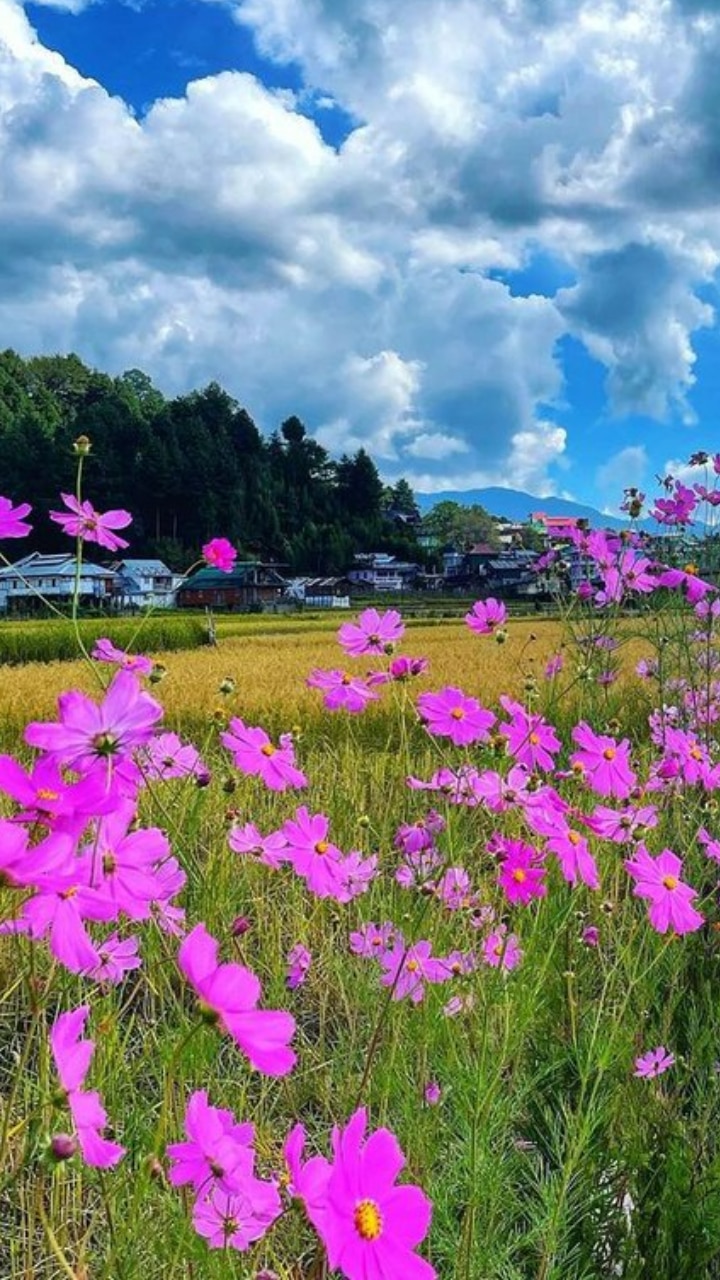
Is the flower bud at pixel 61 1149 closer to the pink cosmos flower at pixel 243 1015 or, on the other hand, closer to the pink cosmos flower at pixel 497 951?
the pink cosmos flower at pixel 243 1015

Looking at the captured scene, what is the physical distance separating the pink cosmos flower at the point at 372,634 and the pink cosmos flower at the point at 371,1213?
106cm

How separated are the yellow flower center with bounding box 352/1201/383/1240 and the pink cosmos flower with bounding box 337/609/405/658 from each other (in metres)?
1.08

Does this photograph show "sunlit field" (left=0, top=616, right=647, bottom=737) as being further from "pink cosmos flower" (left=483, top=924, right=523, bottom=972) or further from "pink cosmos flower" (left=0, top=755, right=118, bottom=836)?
"pink cosmos flower" (left=0, top=755, right=118, bottom=836)

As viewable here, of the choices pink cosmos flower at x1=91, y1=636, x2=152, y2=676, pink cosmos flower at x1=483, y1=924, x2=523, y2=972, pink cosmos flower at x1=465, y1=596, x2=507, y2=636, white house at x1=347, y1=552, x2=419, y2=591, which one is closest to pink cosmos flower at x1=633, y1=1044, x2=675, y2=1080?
pink cosmos flower at x1=483, y1=924, x2=523, y2=972

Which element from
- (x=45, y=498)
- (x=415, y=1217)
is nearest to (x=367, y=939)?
(x=415, y=1217)

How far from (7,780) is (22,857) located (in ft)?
0.41

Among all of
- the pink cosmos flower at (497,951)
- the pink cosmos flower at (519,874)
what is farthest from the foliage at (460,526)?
the pink cosmos flower at (519,874)

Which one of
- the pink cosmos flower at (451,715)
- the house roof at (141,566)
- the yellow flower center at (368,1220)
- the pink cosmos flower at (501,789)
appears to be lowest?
the yellow flower center at (368,1220)

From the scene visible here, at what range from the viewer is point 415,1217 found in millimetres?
646

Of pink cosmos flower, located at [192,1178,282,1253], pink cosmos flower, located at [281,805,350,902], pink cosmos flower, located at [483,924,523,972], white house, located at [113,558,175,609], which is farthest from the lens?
white house, located at [113,558,175,609]

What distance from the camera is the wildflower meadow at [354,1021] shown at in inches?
27.8

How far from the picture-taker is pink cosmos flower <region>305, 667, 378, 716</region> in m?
1.68

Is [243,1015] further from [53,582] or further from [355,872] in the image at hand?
[53,582]

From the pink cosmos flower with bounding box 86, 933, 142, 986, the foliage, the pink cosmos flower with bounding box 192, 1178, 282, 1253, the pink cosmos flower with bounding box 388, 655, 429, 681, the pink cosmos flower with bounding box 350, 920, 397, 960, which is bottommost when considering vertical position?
the pink cosmos flower with bounding box 350, 920, 397, 960
